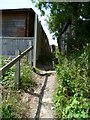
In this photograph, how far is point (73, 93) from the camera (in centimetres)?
305

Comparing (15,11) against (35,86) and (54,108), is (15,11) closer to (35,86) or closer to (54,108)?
(35,86)

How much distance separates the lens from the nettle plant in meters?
2.39

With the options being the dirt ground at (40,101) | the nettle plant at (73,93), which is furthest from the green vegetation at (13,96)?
the nettle plant at (73,93)

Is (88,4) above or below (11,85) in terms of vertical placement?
above

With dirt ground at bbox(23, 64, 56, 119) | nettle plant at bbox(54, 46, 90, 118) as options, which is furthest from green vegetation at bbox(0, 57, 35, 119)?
nettle plant at bbox(54, 46, 90, 118)

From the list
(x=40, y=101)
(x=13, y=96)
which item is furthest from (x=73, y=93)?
(x=13, y=96)

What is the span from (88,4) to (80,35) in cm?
123

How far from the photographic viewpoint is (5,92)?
3.37m

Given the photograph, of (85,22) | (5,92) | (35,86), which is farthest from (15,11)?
(5,92)

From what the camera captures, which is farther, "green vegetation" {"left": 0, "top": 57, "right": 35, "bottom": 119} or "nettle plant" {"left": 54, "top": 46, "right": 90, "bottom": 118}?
"green vegetation" {"left": 0, "top": 57, "right": 35, "bottom": 119}

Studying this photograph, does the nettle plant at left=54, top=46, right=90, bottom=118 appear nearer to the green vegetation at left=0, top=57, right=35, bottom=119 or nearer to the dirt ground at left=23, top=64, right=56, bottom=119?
the dirt ground at left=23, top=64, right=56, bottom=119

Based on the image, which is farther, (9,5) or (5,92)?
(9,5)

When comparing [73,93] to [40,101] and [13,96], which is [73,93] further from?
[13,96]

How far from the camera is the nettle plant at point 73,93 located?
239 cm
